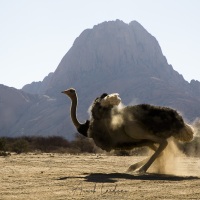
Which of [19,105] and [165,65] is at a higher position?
[165,65]

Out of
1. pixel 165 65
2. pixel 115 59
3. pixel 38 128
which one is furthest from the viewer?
pixel 165 65

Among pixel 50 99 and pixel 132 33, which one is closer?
pixel 50 99

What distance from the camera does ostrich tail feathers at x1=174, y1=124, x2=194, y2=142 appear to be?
10.4 m

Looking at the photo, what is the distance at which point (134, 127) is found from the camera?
1041cm

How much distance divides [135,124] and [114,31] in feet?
454

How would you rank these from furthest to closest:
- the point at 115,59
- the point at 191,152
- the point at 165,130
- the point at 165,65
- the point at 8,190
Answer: the point at 165,65, the point at 115,59, the point at 191,152, the point at 165,130, the point at 8,190

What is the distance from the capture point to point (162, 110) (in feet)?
34.7

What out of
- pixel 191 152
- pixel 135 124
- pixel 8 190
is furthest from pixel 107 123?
pixel 191 152

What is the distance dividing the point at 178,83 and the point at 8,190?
461ft

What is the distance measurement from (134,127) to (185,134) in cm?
115

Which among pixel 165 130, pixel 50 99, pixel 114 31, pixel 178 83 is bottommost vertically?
pixel 165 130

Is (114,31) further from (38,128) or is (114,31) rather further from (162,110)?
(162,110)
